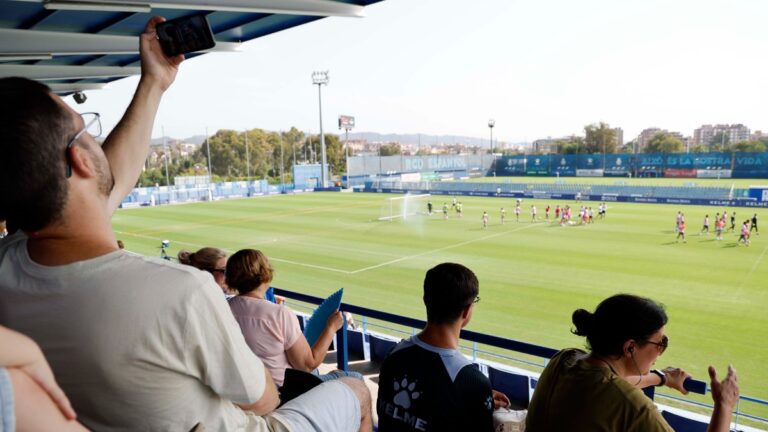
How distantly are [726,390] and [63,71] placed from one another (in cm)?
1421

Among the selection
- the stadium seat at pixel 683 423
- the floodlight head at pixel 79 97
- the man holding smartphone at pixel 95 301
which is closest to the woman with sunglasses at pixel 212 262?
the man holding smartphone at pixel 95 301

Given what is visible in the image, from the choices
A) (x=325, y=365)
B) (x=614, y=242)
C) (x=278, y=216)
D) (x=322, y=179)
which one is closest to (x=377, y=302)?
(x=325, y=365)

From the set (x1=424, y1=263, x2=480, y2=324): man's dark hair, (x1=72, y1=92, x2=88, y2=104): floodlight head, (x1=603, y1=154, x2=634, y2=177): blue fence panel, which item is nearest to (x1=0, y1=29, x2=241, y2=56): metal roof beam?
(x1=72, y1=92, x2=88, y2=104): floodlight head

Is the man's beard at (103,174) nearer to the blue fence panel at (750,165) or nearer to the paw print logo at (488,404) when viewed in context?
the paw print logo at (488,404)

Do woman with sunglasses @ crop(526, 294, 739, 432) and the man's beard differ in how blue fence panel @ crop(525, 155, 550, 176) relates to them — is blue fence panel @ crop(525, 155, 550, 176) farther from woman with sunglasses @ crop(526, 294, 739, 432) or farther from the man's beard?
the man's beard

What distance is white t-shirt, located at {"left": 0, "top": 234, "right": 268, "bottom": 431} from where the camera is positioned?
1.25 meters

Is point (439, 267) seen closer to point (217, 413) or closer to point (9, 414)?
point (217, 413)

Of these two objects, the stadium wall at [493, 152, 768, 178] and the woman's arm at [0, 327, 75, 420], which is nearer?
the woman's arm at [0, 327, 75, 420]

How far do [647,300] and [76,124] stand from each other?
2.41 meters

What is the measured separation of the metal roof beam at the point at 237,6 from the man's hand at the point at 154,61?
5.30 meters

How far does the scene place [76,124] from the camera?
4.33 feet

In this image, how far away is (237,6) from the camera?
7203mm

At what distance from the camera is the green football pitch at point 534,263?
14086 mm

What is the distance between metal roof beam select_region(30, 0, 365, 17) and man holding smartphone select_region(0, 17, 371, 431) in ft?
21.0
